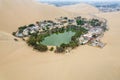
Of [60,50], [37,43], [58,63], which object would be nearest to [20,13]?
[37,43]

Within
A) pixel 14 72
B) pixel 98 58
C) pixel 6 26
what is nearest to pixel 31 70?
pixel 14 72

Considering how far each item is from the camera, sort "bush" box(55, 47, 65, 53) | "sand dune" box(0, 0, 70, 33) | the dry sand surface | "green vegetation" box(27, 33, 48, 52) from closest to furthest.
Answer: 1. the dry sand surface
2. "bush" box(55, 47, 65, 53)
3. "green vegetation" box(27, 33, 48, 52)
4. "sand dune" box(0, 0, 70, 33)

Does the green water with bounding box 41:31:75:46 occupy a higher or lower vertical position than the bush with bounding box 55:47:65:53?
lower

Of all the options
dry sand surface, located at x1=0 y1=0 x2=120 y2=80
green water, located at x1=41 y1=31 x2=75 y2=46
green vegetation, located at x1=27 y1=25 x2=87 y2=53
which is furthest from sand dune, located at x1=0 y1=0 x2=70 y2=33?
dry sand surface, located at x1=0 y1=0 x2=120 y2=80

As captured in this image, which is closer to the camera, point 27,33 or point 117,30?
point 27,33

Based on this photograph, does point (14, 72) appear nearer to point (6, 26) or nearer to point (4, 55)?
point (4, 55)

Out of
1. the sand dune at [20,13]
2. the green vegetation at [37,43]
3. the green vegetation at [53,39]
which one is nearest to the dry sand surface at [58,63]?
the green vegetation at [37,43]

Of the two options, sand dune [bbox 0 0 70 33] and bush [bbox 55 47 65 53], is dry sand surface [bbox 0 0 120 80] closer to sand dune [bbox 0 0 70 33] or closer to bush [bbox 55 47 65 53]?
bush [bbox 55 47 65 53]

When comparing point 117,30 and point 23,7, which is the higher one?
point 23,7
